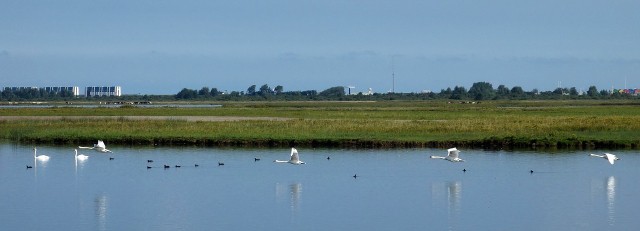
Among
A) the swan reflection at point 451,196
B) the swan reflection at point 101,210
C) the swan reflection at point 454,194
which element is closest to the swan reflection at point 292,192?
the swan reflection at point 451,196

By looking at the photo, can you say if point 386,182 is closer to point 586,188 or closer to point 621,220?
point 586,188

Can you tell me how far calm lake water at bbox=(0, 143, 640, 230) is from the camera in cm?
2288

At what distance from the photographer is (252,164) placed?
3466 cm

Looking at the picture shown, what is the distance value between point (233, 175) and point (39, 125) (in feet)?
76.6

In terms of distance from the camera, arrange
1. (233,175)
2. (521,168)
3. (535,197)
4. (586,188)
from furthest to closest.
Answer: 1. (521,168)
2. (233,175)
3. (586,188)
4. (535,197)

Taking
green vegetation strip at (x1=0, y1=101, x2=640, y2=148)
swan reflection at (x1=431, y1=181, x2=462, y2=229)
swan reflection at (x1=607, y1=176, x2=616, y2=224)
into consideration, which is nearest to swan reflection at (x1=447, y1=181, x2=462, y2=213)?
swan reflection at (x1=431, y1=181, x2=462, y2=229)

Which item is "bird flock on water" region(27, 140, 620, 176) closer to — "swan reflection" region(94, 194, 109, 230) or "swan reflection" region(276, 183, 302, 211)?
"swan reflection" region(276, 183, 302, 211)

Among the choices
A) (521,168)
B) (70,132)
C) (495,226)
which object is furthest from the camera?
(70,132)

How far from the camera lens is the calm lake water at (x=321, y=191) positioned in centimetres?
2288

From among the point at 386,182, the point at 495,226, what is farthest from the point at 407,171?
the point at 495,226

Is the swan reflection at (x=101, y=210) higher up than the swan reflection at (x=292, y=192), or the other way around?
the swan reflection at (x=292, y=192)

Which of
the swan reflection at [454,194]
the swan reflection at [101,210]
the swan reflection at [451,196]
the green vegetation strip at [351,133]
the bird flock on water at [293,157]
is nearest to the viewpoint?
the swan reflection at [101,210]

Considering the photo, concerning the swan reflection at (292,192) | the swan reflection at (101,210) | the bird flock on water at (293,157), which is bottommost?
the swan reflection at (101,210)

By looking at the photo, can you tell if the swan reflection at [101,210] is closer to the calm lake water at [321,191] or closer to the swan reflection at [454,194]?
the calm lake water at [321,191]
